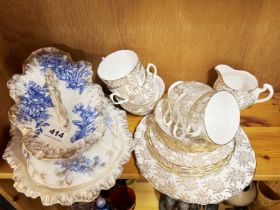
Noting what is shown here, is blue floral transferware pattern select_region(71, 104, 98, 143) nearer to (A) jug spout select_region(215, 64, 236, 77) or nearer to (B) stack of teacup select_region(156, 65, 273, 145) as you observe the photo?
(B) stack of teacup select_region(156, 65, 273, 145)

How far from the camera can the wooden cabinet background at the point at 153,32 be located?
1.91 ft

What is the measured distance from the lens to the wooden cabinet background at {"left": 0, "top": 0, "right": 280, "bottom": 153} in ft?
1.91

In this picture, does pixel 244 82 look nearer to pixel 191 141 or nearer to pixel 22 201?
pixel 191 141

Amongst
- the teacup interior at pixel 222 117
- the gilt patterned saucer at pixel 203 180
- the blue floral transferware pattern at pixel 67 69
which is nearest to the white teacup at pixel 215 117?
the teacup interior at pixel 222 117

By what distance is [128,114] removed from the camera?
73cm

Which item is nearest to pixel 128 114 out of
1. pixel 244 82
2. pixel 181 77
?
pixel 181 77

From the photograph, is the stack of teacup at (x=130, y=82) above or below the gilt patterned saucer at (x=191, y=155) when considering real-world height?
above

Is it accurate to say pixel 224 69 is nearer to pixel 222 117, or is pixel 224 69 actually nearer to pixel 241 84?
pixel 241 84

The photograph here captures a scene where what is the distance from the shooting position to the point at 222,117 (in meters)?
0.56

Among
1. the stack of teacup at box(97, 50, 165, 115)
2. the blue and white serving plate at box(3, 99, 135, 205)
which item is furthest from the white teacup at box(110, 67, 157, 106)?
the blue and white serving plate at box(3, 99, 135, 205)

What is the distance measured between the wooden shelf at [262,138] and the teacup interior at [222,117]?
163mm

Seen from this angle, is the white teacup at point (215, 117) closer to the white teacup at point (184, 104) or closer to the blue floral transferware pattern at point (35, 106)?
the white teacup at point (184, 104)

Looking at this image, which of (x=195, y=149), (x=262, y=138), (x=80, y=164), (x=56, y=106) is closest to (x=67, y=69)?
(x=56, y=106)

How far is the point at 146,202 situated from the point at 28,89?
22.4 inches
